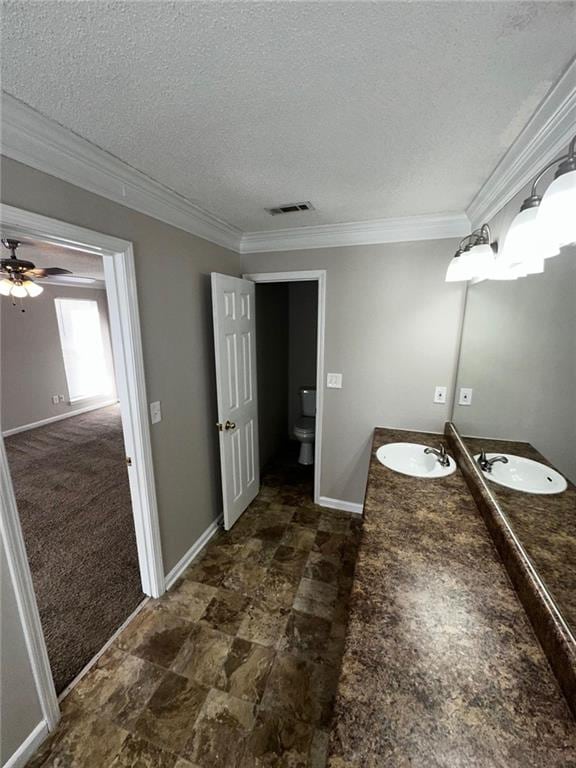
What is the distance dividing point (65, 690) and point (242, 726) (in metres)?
0.86

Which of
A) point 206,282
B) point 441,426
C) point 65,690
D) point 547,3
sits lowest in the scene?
point 65,690

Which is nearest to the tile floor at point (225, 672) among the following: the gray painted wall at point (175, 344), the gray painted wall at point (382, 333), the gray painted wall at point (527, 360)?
the gray painted wall at point (175, 344)

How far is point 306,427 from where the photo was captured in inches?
139

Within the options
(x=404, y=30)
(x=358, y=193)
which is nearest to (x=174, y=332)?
(x=358, y=193)

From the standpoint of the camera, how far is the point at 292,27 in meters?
0.70

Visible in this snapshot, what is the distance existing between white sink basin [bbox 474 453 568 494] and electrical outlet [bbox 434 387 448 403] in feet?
2.89

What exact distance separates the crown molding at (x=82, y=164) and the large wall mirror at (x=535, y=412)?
5.72 ft

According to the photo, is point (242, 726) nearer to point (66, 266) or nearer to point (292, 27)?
point (292, 27)

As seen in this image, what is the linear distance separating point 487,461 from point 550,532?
49cm

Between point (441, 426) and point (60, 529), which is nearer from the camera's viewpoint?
point (441, 426)

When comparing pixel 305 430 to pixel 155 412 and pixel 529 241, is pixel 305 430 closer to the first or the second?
pixel 155 412

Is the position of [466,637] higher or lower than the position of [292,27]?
lower

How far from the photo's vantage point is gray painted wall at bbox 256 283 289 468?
10.8ft

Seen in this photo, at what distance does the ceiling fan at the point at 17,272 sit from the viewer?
2.42 metres
